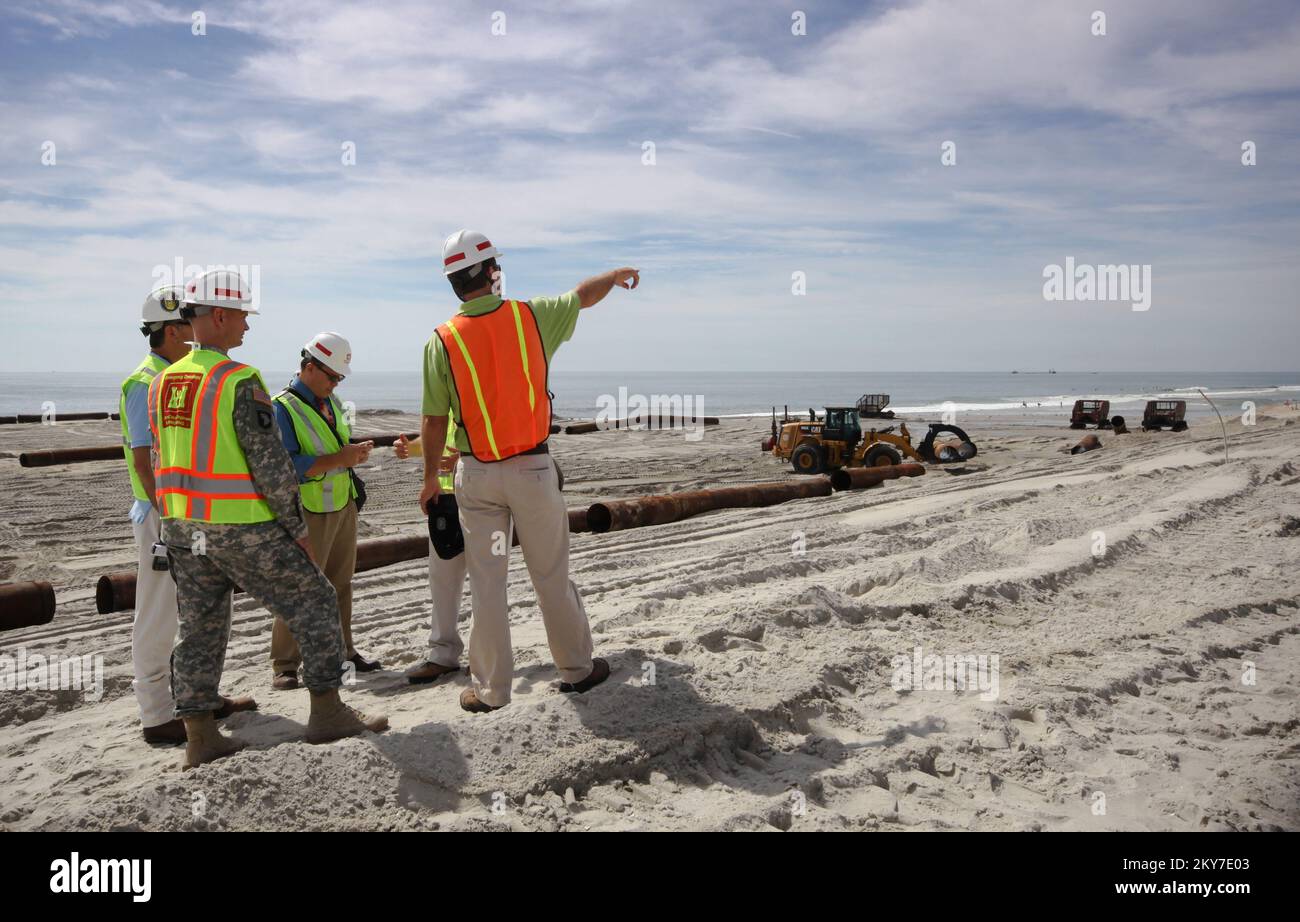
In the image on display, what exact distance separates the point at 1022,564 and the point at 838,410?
10.9m

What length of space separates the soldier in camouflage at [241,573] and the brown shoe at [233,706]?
1.77 ft

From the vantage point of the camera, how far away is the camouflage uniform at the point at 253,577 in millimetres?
3541

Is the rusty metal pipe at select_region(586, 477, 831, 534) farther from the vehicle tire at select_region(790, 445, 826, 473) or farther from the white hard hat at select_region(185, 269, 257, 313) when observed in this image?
the white hard hat at select_region(185, 269, 257, 313)

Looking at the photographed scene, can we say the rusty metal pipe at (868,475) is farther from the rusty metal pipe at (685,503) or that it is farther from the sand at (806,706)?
the sand at (806,706)

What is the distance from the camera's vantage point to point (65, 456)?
17.9 metres

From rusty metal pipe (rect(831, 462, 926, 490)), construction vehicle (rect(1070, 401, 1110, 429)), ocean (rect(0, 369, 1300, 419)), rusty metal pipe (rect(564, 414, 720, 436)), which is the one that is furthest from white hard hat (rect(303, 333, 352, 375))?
ocean (rect(0, 369, 1300, 419))

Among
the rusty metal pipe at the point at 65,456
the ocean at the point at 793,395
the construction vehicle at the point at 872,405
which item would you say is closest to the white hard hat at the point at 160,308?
the rusty metal pipe at the point at 65,456

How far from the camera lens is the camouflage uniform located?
354cm

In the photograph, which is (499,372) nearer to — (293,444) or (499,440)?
(499,440)

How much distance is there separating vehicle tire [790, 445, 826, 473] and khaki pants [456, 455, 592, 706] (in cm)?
1357
